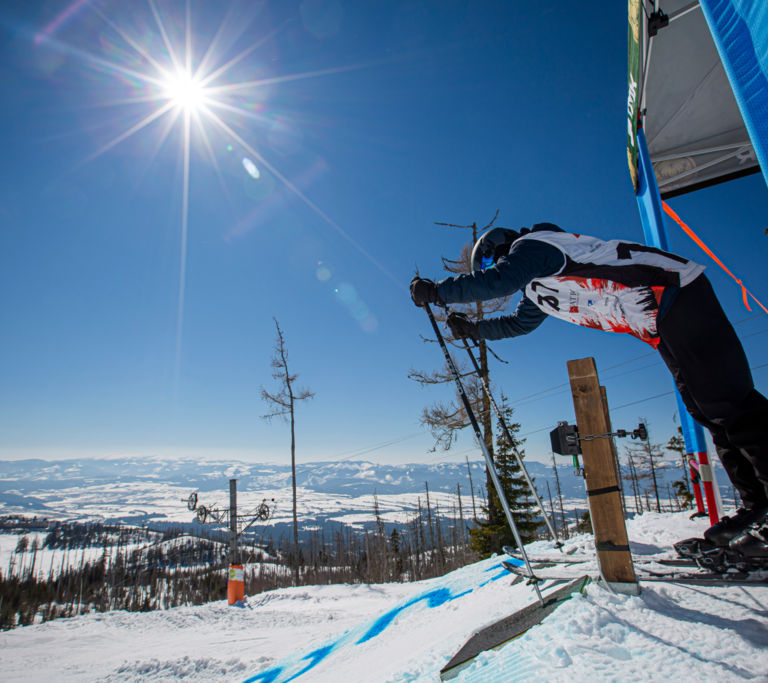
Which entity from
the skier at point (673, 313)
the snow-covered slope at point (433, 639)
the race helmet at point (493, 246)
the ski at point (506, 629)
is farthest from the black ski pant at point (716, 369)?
the ski at point (506, 629)

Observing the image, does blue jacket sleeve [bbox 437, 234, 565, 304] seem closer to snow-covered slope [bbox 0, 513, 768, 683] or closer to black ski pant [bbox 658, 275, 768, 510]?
black ski pant [bbox 658, 275, 768, 510]

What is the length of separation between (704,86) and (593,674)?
8.11 metres

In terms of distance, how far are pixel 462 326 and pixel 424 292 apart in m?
0.72

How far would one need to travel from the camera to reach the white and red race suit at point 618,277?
205 cm

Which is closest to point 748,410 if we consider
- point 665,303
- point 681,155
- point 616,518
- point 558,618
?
point 665,303

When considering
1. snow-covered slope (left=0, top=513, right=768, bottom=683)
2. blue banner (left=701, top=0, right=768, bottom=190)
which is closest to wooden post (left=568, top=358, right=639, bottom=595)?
snow-covered slope (left=0, top=513, right=768, bottom=683)

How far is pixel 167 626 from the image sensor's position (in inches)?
225

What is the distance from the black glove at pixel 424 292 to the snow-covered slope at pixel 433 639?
171 cm

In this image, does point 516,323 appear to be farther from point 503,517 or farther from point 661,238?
point 503,517

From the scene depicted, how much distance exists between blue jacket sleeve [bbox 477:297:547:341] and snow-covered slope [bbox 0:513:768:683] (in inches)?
66.6

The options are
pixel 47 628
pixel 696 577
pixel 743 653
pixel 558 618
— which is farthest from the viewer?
pixel 47 628

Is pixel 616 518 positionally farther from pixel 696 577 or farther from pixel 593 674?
pixel 593 674

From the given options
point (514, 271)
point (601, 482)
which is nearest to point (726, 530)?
point (601, 482)

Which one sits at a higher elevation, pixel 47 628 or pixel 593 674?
pixel 593 674
